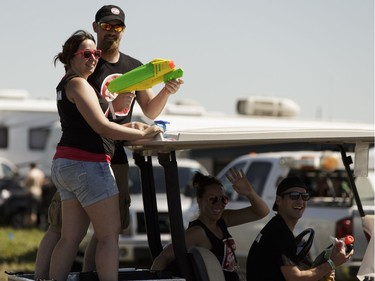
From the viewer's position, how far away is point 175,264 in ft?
17.1

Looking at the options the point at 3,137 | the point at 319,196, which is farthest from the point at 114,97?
the point at 3,137

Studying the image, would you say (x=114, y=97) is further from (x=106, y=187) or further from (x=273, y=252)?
(x=273, y=252)

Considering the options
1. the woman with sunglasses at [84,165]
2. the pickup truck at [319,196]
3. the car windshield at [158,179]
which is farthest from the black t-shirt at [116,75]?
the car windshield at [158,179]

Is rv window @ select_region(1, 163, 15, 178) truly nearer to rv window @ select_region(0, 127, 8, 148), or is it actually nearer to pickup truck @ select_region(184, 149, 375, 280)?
rv window @ select_region(0, 127, 8, 148)

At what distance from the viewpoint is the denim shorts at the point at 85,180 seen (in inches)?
193

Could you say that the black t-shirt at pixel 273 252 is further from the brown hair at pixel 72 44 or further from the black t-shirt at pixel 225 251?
the brown hair at pixel 72 44

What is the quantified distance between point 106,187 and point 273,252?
96cm

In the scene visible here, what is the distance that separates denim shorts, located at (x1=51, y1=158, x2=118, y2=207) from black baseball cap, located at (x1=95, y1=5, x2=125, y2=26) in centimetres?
84

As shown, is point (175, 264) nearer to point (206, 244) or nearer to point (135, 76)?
point (206, 244)

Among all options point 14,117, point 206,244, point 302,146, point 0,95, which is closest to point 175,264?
point 206,244

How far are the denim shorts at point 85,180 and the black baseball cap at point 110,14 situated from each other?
840mm

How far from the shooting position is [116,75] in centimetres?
543

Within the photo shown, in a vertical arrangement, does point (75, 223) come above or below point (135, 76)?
below

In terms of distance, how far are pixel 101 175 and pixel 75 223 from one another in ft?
0.92
